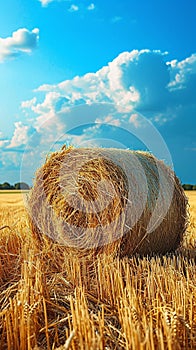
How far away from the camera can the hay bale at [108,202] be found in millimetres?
4715

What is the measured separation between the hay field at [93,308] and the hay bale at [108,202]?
0.31 metres

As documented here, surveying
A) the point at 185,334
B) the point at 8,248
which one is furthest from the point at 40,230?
the point at 185,334

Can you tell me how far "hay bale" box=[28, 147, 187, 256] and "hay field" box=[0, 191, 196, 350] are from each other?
1.01 ft

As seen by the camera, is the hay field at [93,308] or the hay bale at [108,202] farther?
the hay bale at [108,202]

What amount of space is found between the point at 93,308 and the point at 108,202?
1.67 metres

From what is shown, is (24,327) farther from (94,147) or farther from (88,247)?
(94,147)

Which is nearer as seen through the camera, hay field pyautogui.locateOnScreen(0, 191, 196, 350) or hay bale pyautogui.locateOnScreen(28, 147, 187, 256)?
hay field pyautogui.locateOnScreen(0, 191, 196, 350)

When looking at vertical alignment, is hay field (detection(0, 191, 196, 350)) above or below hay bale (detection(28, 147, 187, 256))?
below

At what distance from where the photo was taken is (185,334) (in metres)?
2.47

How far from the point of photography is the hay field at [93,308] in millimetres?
2314

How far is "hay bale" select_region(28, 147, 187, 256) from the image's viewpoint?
471 cm

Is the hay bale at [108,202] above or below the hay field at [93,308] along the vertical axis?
above

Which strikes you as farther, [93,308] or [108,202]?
[108,202]

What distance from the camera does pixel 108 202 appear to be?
15.8ft
